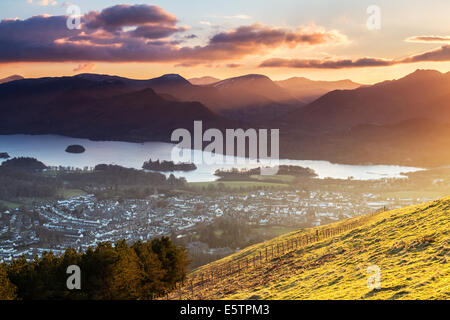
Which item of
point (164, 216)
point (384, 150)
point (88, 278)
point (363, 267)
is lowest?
point (164, 216)

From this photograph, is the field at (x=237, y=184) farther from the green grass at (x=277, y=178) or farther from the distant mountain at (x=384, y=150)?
the distant mountain at (x=384, y=150)

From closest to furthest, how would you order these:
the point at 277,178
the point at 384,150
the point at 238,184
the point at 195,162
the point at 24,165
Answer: the point at 238,184 < the point at 277,178 < the point at 24,165 < the point at 195,162 < the point at 384,150

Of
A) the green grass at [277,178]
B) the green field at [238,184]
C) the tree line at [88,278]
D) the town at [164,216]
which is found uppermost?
the tree line at [88,278]

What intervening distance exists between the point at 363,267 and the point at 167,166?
13046cm

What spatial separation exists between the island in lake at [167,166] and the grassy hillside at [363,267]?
118m

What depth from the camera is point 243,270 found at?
90.5 feet

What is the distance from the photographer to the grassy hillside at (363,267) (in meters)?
14.1

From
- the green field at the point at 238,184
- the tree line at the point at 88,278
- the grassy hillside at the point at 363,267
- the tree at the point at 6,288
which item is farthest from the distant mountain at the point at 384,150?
the tree at the point at 6,288

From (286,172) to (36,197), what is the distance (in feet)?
223


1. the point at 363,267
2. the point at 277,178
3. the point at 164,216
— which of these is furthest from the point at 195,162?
the point at 363,267

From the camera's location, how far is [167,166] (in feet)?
481

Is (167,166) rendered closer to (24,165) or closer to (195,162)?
(195,162)

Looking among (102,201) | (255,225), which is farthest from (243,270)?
(102,201)

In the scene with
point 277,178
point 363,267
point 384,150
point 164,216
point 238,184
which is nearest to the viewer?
point 363,267
